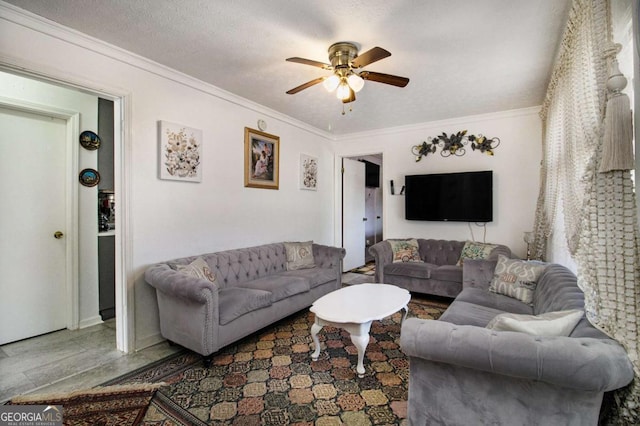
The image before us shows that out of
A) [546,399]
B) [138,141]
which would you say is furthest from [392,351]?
[138,141]

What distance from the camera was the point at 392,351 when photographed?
8.34ft

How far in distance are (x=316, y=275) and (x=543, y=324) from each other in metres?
2.45

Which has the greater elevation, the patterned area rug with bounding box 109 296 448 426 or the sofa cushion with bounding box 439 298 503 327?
the sofa cushion with bounding box 439 298 503 327

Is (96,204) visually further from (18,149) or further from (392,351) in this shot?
(392,351)

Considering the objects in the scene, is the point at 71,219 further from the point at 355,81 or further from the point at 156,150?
the point at 355,81

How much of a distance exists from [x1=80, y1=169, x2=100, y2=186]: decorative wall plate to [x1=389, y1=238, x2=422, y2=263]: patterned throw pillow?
391 centimetres

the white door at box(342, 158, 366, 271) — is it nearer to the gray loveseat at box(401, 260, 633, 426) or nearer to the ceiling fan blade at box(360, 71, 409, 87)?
the ceiling fan blade at box(360, 71, 409, 87)

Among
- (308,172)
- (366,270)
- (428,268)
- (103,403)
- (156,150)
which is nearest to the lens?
(103,403)

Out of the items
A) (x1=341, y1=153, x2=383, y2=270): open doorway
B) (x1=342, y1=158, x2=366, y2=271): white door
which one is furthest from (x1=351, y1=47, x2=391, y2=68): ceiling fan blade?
(x1=342, y1=158, x2=366, y2=271): white door

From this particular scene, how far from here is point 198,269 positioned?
2.68 meters

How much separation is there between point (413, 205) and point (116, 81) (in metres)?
4.04

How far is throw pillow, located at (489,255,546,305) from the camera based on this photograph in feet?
8.34

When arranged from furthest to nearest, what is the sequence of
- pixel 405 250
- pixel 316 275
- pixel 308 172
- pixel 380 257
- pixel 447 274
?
pixel 308 172 < pixel 405 250 < pixel 380 257 < pixel 447 274 < pixel 316 275

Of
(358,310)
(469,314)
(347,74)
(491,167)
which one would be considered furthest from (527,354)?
(491,167)
